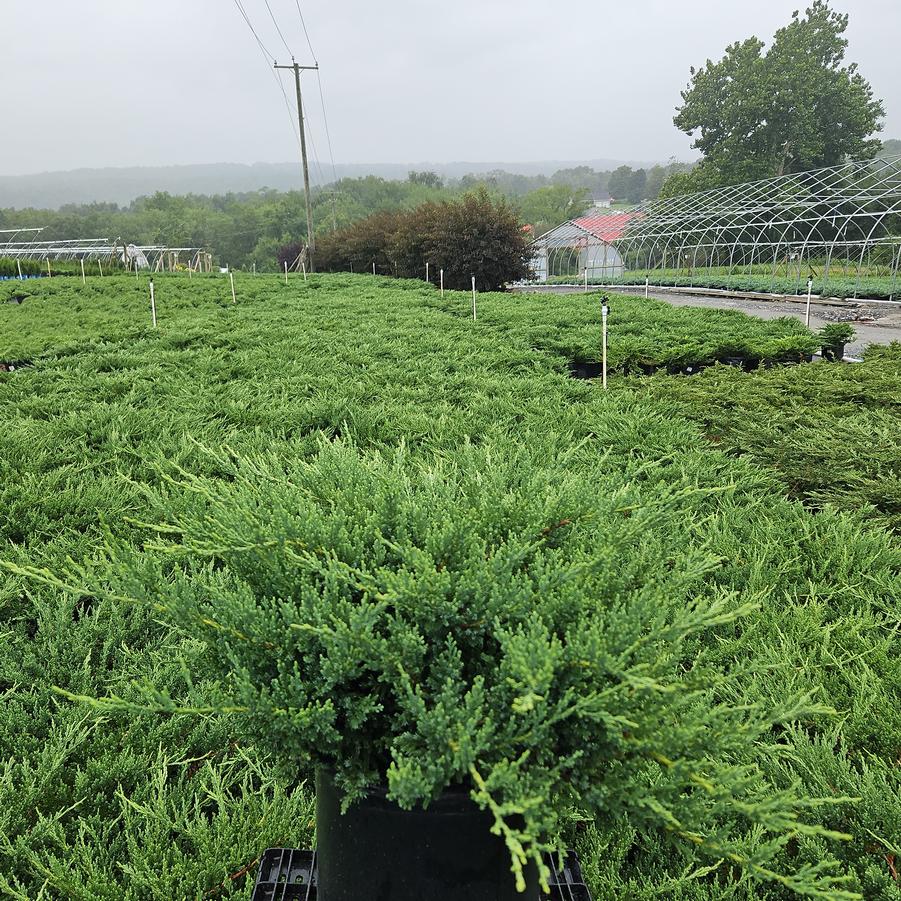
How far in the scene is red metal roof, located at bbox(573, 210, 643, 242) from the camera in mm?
39022

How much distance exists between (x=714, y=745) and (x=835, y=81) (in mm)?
56526

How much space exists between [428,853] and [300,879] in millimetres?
591

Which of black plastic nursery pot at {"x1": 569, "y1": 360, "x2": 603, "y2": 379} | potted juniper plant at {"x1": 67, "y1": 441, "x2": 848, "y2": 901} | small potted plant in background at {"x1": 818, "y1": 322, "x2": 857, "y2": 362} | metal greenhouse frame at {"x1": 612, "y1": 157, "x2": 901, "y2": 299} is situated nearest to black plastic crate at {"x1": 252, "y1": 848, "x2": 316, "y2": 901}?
potted juniper plant at {"x1": 67, "y1": 441, "x2": 848, "y2": 901}

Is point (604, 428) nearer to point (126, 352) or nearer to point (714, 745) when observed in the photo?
point (714, 745)

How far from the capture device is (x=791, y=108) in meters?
43.8

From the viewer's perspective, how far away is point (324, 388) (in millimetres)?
6352

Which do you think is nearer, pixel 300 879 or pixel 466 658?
pixel 466 658

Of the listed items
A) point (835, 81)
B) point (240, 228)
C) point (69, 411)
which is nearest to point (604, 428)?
point (69, 411)

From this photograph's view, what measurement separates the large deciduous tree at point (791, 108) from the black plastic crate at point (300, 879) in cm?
5102

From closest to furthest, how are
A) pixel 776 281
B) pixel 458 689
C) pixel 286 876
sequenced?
pixel 458 689
pixel 286 876
pixel 776 281

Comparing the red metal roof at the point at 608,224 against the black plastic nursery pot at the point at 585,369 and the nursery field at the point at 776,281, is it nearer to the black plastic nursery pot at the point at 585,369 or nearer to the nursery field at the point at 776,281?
the nursery field at the point at 776,281

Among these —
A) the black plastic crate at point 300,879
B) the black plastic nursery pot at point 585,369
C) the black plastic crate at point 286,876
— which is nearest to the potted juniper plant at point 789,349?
the black plastic nursery pot at point 585,369

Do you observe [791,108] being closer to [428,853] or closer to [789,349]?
[789,349]

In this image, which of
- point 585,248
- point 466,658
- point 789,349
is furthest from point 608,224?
point 466,658
